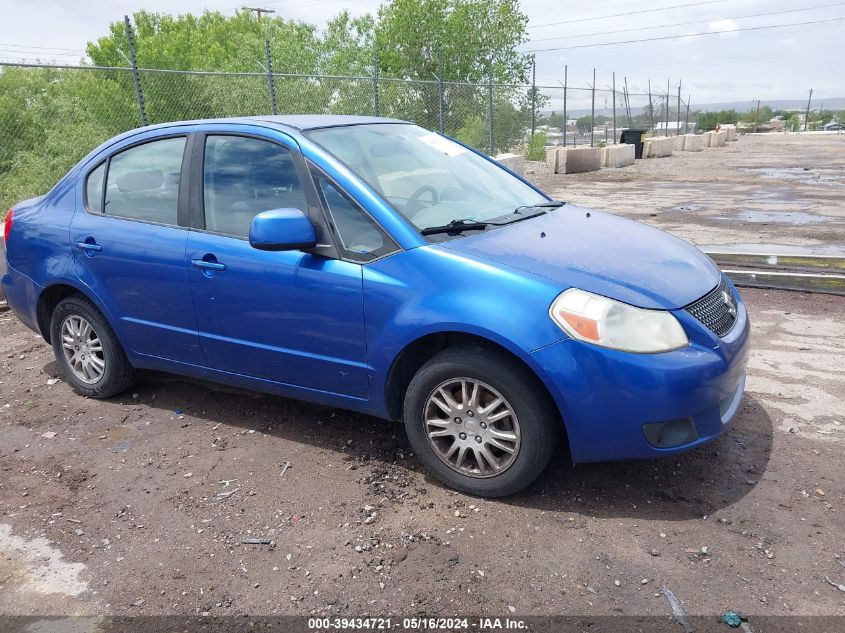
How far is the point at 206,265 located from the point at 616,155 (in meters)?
22.1

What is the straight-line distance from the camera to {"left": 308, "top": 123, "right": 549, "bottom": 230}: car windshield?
359 cm

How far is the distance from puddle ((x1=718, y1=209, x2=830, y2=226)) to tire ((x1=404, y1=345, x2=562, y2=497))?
912 centimetres

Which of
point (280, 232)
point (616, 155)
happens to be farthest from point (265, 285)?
point (616, 155)

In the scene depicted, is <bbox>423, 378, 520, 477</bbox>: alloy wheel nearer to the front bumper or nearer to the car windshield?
the front bumper

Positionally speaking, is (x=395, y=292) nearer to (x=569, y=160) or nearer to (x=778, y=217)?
(x=778, y=217)

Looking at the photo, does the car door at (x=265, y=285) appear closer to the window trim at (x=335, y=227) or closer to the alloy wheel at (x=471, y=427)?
the window trim at (x=335, y=227)

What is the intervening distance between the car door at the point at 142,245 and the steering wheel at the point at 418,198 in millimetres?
1295

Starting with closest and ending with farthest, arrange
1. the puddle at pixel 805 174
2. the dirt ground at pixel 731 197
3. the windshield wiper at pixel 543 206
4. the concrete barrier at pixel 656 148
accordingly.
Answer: the windshield wiper at pixel 543 206, the dirt ground at pixel 731 197, the puddle at pixel 805 174, the concrete barrier at pixel 656 148

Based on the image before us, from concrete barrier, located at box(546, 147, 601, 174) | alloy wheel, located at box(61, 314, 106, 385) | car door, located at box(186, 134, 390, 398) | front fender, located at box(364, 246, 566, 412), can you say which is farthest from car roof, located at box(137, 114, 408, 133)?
concrete barrier, located at box(546, 147, 601, 174)

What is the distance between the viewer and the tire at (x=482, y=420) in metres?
3.02

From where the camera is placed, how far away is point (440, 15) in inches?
1623

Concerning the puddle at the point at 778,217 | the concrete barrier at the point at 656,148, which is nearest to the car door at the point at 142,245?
the puddle at the point at 778,217

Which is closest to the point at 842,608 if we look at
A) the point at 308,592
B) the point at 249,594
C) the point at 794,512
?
the point at 794,512

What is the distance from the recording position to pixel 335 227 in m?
3.47
